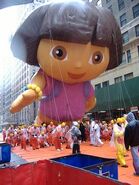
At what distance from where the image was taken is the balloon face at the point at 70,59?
9719 millimetres

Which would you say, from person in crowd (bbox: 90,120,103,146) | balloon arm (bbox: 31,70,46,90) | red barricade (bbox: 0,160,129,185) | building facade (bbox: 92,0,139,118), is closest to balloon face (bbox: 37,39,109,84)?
balloon arm (bbox: 31,70,46,90)

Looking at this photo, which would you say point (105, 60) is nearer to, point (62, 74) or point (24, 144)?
point (62, 74)

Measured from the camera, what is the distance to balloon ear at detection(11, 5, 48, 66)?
396 inches

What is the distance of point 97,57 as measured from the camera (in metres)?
10.2

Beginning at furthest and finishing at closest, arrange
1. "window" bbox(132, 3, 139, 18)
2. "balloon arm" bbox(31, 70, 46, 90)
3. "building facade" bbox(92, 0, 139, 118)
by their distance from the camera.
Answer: "window" bbox(132, 3, 139, 18) < "building facade" bbox(92, 0, 139, 118) < "balloon arm" bbox(31, 70, 46, 90)

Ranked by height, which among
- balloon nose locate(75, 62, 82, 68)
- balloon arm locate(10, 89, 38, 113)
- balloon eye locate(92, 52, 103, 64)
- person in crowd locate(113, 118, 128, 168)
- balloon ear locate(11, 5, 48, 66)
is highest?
balloon ear locate(11, 5, 48, 66)

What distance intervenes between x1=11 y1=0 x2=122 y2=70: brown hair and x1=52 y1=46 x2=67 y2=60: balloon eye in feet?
1.12

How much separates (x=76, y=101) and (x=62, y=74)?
1.18 metres

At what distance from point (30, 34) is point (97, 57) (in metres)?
2.43

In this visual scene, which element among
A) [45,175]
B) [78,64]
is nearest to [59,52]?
[78,64]

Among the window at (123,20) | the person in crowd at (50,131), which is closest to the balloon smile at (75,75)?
the person in crowd at (50,131)

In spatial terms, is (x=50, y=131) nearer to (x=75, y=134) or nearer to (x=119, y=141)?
(x=75, y=134)

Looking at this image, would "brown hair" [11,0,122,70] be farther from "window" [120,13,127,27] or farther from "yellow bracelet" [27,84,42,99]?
"window" [120,13,127,27]

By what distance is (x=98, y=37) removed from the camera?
31.5 feet
